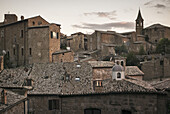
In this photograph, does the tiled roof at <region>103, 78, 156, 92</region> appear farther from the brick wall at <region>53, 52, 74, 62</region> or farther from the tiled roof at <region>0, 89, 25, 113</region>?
the brick wall at <region>53, 52, 74, 62</region>

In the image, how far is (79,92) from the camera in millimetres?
22797

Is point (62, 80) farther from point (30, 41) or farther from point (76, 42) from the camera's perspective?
point (76, 42)

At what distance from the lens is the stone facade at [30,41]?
42625mm

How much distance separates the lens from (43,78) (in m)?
26.6

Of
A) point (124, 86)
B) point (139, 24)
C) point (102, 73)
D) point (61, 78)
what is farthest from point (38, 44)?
point (139, 24)

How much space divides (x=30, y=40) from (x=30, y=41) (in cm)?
20

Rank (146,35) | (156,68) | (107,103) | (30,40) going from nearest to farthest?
(107,103)
(30,40)
(156,68)
(146,35)

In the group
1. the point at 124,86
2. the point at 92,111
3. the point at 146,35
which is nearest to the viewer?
the point at 124,86

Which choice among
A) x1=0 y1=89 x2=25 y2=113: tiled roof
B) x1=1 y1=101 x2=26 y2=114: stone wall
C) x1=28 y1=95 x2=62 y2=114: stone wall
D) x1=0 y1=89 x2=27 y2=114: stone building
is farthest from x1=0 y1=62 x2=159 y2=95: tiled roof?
x1=0 y1=89 x2=25 y2=113: tiled roof

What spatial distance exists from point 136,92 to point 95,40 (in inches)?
1833

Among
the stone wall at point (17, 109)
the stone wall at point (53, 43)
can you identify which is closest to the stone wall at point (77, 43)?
the stone wall at point (53, 43)

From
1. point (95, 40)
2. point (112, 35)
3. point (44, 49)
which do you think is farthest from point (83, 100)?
point (112, 35)

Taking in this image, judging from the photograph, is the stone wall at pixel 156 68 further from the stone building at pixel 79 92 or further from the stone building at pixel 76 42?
the stone building at pixel 76 42

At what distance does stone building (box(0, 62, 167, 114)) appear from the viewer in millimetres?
19891
